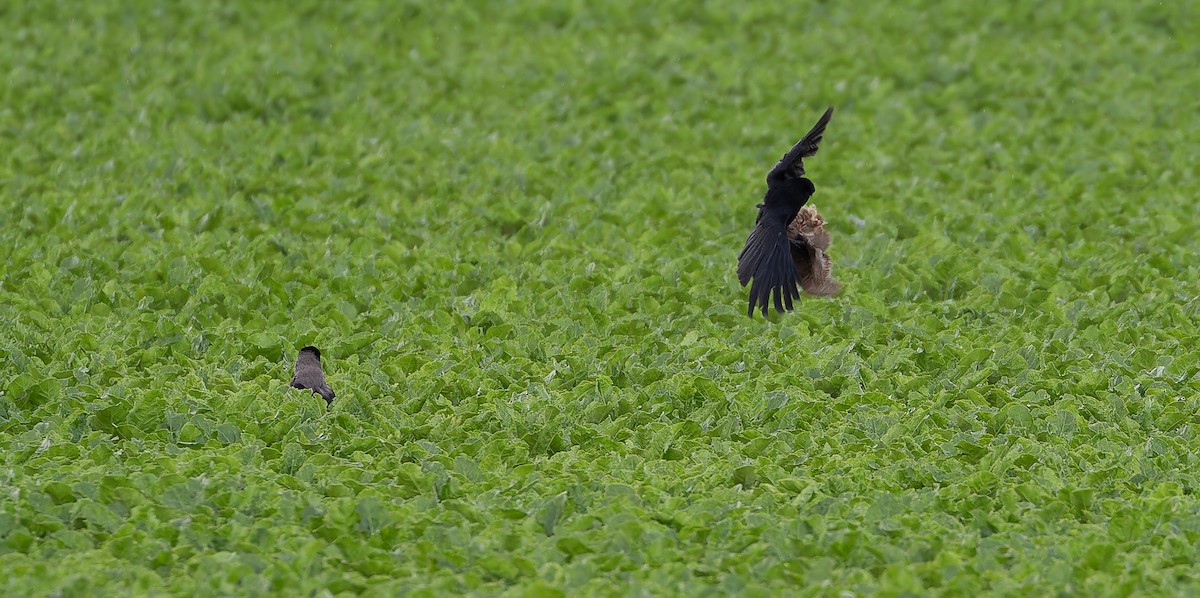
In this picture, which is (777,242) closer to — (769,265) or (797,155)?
(769,265)

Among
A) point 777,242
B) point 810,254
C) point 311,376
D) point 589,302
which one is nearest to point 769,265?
point 777,242

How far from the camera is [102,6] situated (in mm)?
12305

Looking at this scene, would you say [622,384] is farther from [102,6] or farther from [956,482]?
[102,6]

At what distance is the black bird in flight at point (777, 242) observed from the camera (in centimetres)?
616

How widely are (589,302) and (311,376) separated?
1499 mm

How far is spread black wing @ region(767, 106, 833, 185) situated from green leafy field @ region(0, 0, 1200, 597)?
34.5 inches

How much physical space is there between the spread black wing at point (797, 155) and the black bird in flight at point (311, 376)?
6.10 ft

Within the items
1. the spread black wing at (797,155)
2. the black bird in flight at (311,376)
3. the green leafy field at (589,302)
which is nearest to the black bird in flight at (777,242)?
the spread black wing at (797,155)

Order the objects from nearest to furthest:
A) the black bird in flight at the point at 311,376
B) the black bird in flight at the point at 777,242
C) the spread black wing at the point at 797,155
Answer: the spread black wing at the point at 797,155 < the black bird in flight at the point at 777,242 < the black bird in flight at the point at 311,376

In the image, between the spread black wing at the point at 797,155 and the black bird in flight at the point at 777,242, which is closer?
the spread black wing at the point at 797,155

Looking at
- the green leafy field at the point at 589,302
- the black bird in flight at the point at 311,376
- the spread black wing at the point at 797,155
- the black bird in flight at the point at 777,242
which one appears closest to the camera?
the green leafy field at the point at 589,302

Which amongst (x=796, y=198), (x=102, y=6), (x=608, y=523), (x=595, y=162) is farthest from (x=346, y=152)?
(x=608, y=523)

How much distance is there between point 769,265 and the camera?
20.4 ft

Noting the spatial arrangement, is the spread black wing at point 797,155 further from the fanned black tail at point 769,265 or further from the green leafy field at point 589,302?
the green leafy field at point 589,302
